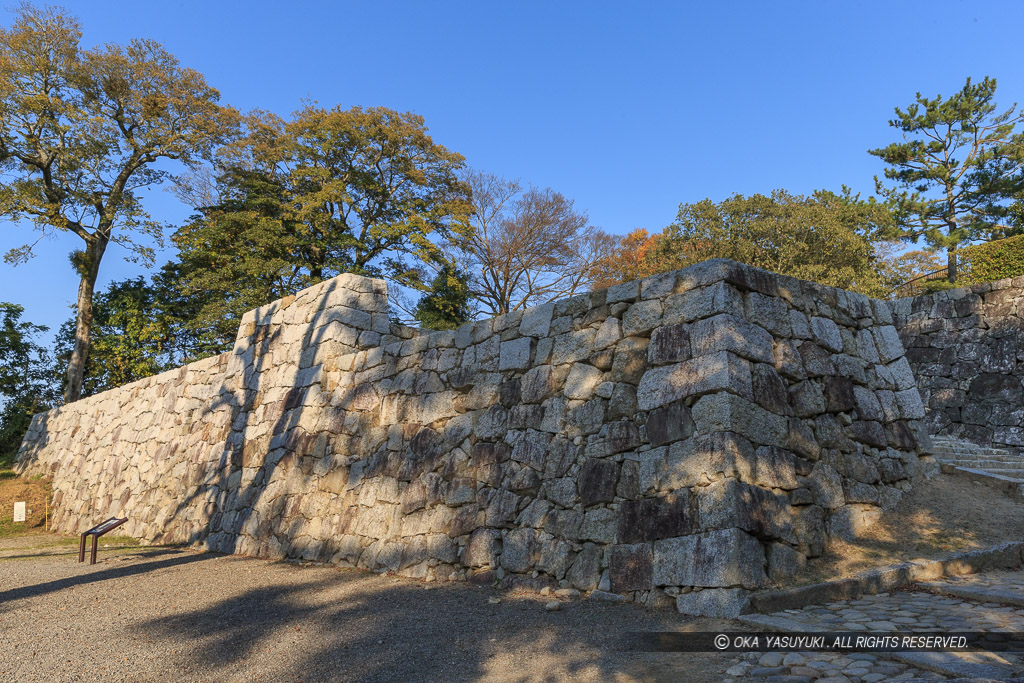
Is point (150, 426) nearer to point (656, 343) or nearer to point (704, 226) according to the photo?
point (656, 343)

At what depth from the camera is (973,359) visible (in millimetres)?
9898

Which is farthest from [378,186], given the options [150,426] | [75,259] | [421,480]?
[421,480]

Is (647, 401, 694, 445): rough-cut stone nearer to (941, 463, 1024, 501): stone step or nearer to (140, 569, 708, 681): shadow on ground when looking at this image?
(140, 569, 708, 681): shadow on ground

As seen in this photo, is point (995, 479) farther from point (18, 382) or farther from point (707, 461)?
point (18, 382)

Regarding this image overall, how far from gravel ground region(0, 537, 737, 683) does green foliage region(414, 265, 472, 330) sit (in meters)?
13.8

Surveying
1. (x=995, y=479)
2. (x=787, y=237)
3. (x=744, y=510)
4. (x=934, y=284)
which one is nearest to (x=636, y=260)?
(x=787, y=237)

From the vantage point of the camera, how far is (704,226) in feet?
68.6

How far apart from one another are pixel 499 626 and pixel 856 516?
2968mm

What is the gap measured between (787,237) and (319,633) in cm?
1872

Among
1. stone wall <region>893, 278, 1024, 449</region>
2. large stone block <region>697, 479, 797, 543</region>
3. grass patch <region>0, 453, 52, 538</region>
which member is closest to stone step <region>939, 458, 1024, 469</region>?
stone wall <region>893, 278, 1024, 449</region>

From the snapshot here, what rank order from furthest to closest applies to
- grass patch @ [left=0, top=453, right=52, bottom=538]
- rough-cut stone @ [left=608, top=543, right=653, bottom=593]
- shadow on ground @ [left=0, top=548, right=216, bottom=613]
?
grass patch @ [left=0, top=453, right=52, bottom=538], shadow on ground @ [left=0, top=548, right=216, bottom=613], rough-cut stone @ [left=608, top=543, right=653, bottom=593]

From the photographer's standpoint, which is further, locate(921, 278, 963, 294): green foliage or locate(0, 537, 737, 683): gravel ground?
locate(921, 278, 963, 294): green foliage

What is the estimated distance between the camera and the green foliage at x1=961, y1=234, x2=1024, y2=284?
11.0 metres

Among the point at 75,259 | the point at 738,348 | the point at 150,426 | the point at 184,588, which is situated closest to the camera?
the point at 738,348
